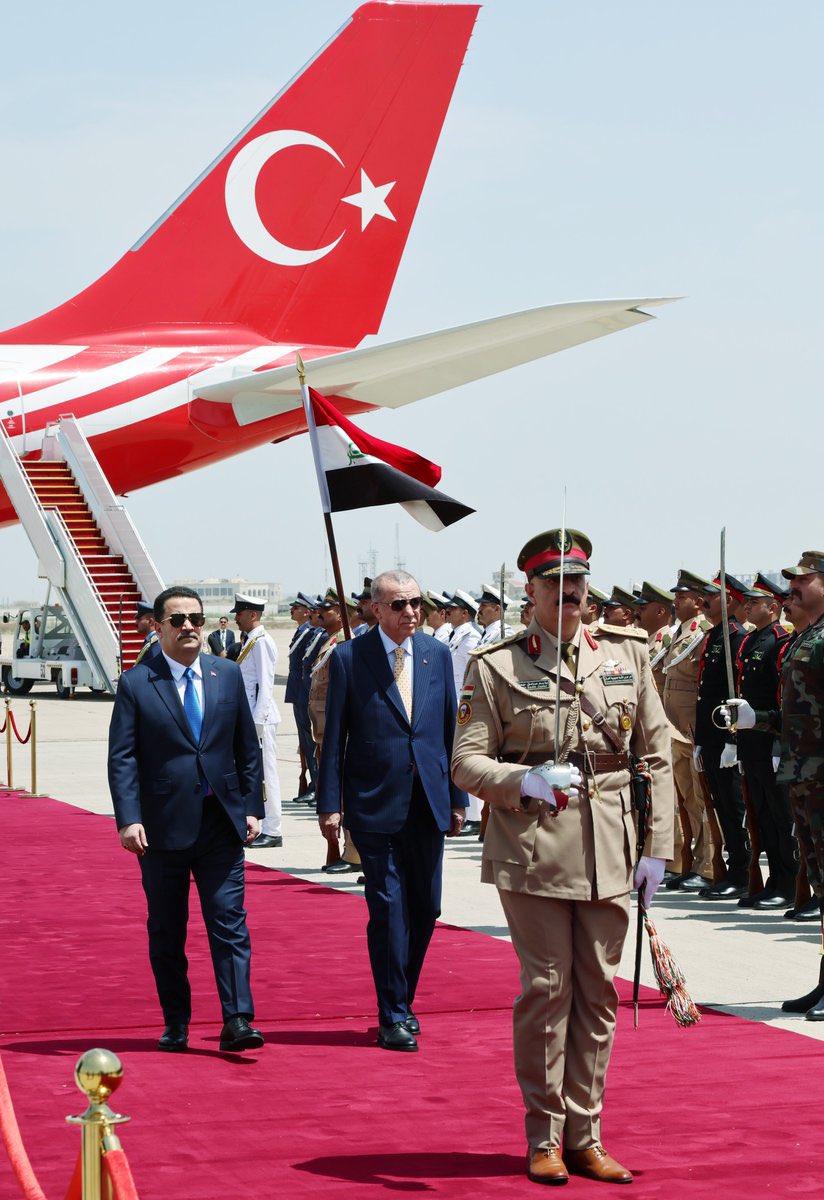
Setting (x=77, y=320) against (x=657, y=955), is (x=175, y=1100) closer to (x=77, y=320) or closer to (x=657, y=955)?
(x=657, y=955)

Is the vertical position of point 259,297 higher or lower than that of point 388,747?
higher

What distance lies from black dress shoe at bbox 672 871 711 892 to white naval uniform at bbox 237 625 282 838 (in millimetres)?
2873

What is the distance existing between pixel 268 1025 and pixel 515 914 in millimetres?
2001

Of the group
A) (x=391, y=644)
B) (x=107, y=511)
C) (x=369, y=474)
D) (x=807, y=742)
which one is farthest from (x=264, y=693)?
(x=107, y=511)

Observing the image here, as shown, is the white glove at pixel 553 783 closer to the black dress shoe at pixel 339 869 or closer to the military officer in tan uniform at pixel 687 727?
the military officer in tan uniform at pixel 687 727

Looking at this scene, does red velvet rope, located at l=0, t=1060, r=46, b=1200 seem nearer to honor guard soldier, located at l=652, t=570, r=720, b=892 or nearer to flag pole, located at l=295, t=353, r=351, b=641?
flag pole, located at l=295, t=353, r=351, b=641

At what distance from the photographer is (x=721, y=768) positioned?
9.03m

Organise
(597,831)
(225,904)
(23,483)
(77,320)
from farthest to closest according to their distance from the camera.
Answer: (77,320), (23,483), (225,904), (597,831)

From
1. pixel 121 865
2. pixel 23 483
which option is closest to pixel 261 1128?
pixel 121 865

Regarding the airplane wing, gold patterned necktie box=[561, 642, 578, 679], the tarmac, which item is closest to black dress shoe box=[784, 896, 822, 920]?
the tarmac

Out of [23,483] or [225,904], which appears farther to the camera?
[23,483]

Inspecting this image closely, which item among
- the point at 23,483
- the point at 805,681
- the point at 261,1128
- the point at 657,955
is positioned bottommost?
the point at 261,1128

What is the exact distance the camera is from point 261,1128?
4707 mm

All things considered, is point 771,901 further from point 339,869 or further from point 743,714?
point 339,869
